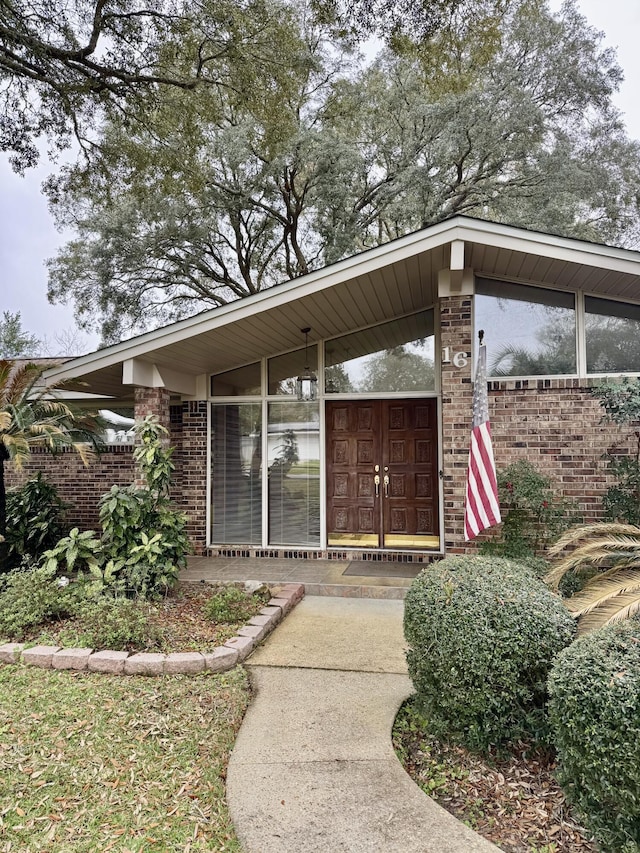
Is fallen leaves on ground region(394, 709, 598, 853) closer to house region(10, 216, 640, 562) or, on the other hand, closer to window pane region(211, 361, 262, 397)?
→ house region(10, 216, 640, 562)

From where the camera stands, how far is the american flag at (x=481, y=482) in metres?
4.65

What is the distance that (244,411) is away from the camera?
721cm

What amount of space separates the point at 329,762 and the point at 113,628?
81.4 inches

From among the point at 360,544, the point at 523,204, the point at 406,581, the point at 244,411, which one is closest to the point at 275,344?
the point at 244,411

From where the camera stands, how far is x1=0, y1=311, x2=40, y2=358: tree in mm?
23953

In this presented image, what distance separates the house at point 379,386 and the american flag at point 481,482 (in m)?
0.64

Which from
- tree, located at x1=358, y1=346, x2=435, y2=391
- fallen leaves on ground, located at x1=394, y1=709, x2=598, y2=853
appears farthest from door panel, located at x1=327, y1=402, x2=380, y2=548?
fallen leaves on ground, located at x1=394, y1=709, x2=598, y2=853

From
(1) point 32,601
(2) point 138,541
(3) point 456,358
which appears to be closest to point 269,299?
(3) point 456,358

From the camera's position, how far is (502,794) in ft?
7.67

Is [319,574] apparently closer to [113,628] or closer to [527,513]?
[527,513]

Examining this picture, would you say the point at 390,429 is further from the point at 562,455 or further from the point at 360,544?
the point at 562,455

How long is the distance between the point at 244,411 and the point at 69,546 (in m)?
3.00

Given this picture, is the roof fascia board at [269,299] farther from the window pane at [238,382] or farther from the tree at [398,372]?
the tree at [398,372]

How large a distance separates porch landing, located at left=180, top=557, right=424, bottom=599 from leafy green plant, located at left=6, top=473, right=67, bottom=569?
5.43 feet
